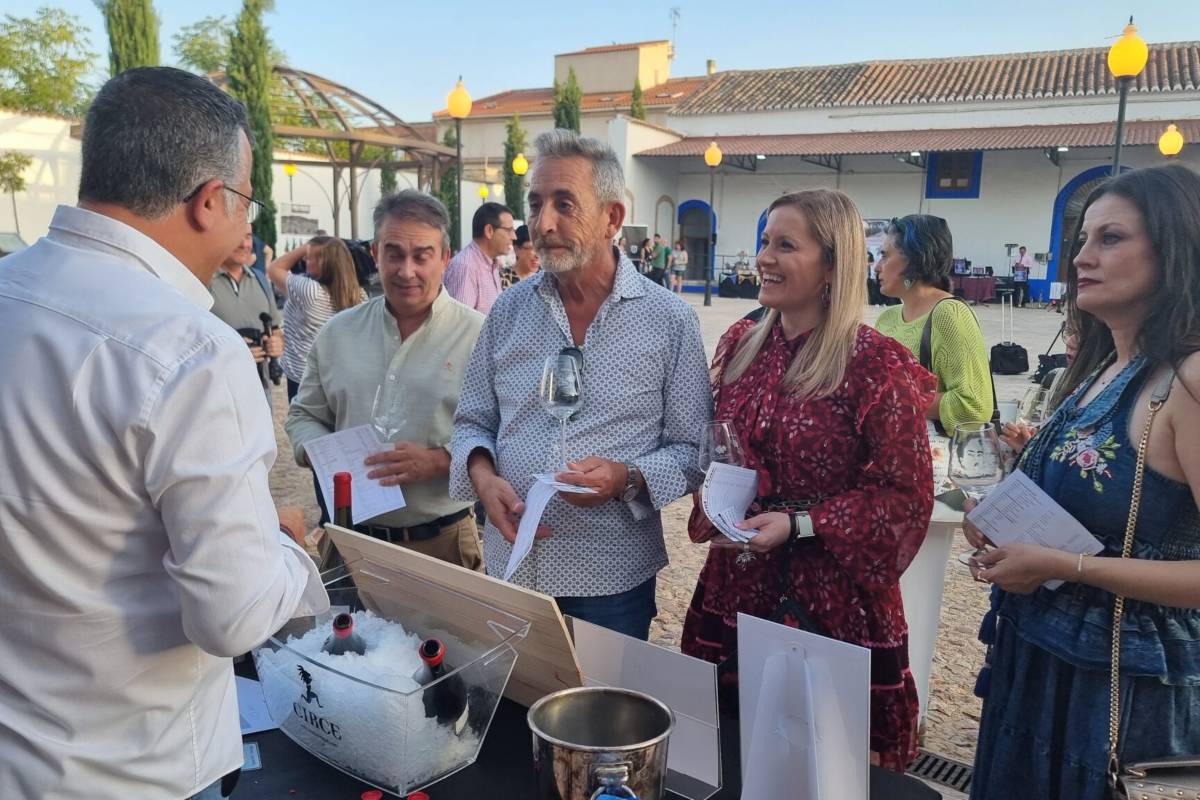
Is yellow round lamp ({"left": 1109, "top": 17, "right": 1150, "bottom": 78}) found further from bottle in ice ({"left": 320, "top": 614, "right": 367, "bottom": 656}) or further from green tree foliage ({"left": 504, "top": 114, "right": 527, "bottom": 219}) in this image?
green tree foliage ({"left": 504, "top": 114, "right": 527, "bottom": 219})

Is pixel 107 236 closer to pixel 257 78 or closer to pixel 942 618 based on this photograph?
pixel 942 618

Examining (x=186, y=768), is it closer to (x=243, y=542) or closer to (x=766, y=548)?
(x=243, y=542)

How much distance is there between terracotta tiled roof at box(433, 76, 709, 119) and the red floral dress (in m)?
34.6

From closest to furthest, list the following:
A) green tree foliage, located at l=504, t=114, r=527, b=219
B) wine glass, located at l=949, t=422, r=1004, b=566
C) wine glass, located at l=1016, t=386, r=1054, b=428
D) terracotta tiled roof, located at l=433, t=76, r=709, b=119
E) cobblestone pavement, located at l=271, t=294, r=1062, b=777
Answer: wine glass, located at l=949, t=422, r=1004, b=566 → wine glass, located at l=1016, t=386, r=1054, b=428 → cobblestone pavement, located at l=271, t=294, r=1062, b=777 → green tree foliage, located at l=504, t=114, r=527, b=219 → terracotta tiled roof, located at l=433, t=76, r=709, b=119

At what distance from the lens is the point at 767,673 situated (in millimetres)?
1190

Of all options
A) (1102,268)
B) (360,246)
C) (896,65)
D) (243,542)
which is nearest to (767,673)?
(243,542)

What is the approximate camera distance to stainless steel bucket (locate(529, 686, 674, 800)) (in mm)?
1057

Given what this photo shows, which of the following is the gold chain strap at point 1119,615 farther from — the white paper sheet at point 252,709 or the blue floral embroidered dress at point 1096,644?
the white paper sheet at point 252,709

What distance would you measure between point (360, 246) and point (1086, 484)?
5729mm

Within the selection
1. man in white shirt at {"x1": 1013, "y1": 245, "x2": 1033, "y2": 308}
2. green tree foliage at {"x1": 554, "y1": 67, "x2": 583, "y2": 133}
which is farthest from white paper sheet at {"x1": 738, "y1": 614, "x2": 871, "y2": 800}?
green tree foliage at {"x1": 554, "y1": 67, "x2": 583, "y2": 133}

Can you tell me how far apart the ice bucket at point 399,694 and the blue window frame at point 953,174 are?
91.4 feet

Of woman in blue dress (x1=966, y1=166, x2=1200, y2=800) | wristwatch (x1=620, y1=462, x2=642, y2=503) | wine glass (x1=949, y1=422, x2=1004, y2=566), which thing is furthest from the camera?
wristwatch (x1=620, y1=462, x2=642, y2=503)

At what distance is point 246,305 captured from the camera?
551 centimetres

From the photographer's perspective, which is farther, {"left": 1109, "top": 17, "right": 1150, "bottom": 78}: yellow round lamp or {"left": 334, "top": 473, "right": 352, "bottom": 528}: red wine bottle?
{"left": 1109, "top": 17, "right": 1150, "bottom": 78}: yellow round lamp
